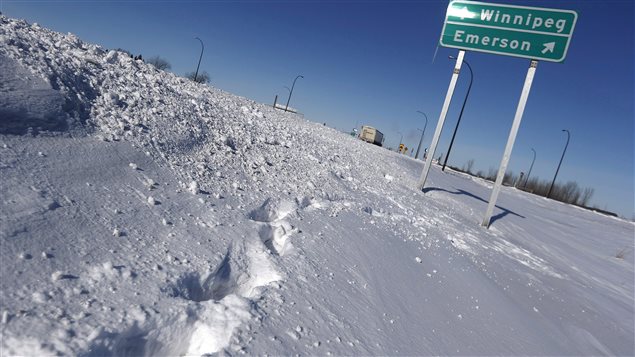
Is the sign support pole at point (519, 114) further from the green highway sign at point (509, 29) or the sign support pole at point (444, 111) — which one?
the sign support pole at point (444, 111)

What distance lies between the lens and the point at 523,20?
699 centimetres

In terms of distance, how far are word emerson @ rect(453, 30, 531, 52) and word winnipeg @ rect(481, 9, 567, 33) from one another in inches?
13.2

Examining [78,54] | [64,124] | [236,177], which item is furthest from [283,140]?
[64,124]

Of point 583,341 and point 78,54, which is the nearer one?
point 583,341

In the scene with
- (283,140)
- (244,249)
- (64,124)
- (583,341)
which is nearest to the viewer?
(244,249)

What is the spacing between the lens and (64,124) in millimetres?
2893

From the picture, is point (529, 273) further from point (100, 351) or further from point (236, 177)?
point (100, 351)

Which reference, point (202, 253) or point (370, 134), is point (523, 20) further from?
point (370, 134)

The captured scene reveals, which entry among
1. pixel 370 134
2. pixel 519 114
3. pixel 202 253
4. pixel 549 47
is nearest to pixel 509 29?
pixel 549 47

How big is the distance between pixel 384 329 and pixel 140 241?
5.73 feet

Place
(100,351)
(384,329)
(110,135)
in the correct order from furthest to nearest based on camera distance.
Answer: (110,135), (384,329), (100,351)

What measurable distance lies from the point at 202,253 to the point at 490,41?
7.49 metres

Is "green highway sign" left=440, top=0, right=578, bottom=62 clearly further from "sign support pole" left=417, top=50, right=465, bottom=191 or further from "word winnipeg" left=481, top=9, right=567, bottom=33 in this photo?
"sign support pole" left=417, top=50, right=465, bottom=191

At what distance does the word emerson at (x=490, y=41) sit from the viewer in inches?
277
